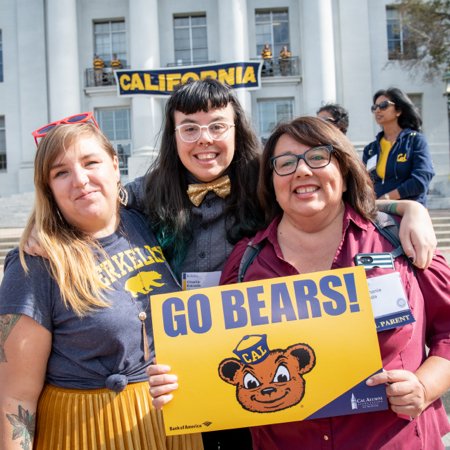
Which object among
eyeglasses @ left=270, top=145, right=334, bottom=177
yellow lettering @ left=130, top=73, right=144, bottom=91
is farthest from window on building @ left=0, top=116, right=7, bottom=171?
eyeglasses @ left=270, top=145, right=334, bottom=177

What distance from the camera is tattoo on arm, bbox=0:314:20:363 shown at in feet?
6.20

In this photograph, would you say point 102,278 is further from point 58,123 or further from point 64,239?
point 58,123

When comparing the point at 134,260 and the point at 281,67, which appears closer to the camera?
the point at 134,260

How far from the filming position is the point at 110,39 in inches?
975

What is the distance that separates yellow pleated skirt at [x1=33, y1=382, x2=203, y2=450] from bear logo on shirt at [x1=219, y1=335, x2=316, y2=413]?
0.49 metres

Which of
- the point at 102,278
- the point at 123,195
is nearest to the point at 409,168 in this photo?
the point at 123,195

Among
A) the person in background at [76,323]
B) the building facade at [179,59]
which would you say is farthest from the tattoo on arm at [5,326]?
the building facade at [179,59]

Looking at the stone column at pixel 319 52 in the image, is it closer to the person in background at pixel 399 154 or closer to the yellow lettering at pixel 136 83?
the yellow lettering at pixel 136 83

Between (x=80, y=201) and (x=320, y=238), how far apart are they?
102 centimetres

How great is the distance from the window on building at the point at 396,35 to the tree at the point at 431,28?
141 cm

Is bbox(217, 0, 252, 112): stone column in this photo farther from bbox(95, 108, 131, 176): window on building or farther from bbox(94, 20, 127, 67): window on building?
bbox(95, 108, 131, 176): window on building

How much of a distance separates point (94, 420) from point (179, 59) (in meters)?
24.3

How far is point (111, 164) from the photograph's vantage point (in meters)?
2.23

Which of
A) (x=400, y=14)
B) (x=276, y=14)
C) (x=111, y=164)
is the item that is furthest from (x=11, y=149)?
(x=111, y=164)
